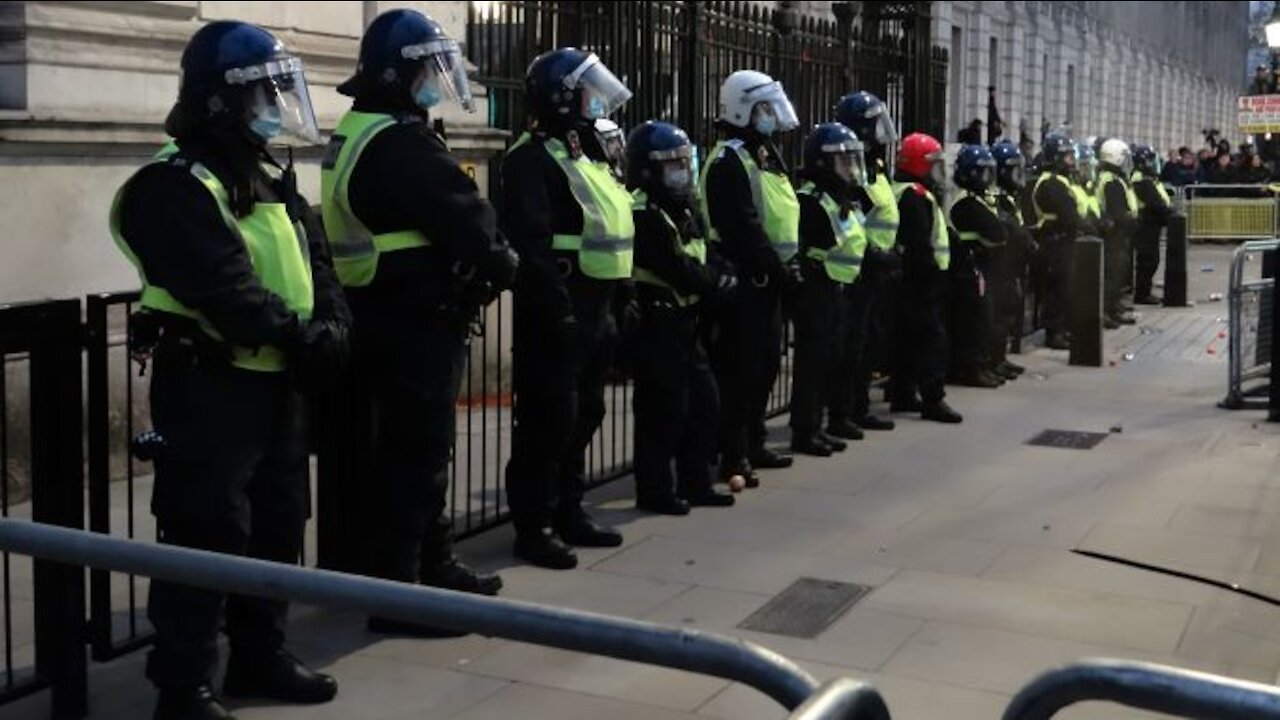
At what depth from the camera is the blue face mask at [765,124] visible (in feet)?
26.9

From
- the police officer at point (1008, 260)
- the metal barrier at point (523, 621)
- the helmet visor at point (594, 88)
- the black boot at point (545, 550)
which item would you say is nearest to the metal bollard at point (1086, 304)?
the police officer at point (1008, 260)

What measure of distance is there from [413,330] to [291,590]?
293cm

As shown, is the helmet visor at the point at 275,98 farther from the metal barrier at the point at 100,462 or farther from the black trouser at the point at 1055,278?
the black trouser at the point at 1055,278

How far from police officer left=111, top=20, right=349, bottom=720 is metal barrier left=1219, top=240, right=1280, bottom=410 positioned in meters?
7.91

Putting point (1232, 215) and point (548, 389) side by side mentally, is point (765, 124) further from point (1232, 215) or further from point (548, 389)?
point (1232, 215)

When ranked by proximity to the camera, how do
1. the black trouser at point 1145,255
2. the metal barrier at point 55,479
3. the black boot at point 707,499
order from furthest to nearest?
the black trouser at point 1145,255, the black boot at point 707,499, the metal barrier at point 55,479

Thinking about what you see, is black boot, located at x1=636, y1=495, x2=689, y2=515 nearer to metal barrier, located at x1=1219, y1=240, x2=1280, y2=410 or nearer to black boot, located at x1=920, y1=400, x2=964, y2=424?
black boot, located at x1=920, y1=400, x2=964, y2=424

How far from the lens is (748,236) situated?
8016 millimetres

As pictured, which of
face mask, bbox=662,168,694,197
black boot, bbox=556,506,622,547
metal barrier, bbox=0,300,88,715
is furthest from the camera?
face mask, bbox=662,168,694,197

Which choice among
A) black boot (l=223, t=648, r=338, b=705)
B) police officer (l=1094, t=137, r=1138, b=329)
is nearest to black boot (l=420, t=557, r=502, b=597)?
black boot (l=223, t=648, r=338, b=705)

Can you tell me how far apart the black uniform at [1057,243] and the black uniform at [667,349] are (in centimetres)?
737

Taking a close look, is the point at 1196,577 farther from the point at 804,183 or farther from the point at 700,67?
the point at 700,67

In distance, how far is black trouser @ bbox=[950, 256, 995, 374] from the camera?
11461mm

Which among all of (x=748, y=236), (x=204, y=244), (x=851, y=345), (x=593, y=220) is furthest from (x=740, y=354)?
(x=204, y=244)
